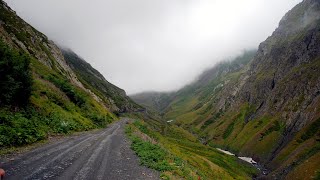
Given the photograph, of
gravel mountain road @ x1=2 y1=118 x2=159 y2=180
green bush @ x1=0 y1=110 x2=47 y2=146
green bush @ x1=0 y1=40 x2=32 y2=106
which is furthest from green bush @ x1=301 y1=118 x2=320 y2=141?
green bush @ x1=0 y1=110 x2=47 y2=146

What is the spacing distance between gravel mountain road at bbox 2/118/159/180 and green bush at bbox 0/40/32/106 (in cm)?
1116

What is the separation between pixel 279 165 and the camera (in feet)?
593

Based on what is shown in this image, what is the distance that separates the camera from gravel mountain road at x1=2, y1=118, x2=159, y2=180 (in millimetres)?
23641

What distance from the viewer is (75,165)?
90.9 feet

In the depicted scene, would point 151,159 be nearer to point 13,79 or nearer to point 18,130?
point 18,130

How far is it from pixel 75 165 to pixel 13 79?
21735 mm

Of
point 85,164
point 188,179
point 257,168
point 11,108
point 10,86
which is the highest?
point 10,86

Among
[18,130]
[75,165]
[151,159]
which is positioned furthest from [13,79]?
[151,159]

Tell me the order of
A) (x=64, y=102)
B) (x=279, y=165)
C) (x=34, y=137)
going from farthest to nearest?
1. (x=279, y=165)
2. (x=64, y=102)
3. (x=34, y=137)

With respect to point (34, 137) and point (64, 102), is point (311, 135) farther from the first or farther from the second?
point (34, 137)

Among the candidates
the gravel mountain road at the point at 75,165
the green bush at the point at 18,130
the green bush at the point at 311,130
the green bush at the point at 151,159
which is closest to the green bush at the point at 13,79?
the green bush at the point at 18,130

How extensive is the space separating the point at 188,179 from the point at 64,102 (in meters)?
54.0

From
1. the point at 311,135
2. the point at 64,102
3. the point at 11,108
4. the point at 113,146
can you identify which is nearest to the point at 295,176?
the point at 311,135

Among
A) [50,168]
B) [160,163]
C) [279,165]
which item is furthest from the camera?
[279,165]
